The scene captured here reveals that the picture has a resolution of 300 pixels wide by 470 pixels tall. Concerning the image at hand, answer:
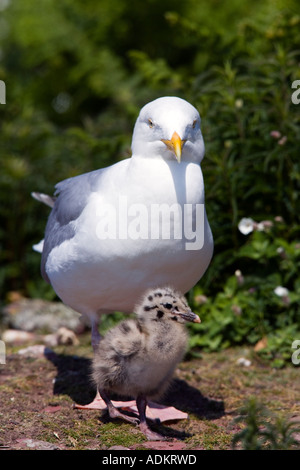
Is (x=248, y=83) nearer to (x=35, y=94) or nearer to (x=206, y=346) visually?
(x=206, y=346)

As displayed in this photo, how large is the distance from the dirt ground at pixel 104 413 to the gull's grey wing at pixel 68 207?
33.7 inches

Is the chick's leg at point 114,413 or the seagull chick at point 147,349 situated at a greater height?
the seagull chick at point 147,349

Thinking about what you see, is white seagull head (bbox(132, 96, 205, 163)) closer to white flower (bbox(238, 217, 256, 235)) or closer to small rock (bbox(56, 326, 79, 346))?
white flower (bbox(238, 217, 256, 235))

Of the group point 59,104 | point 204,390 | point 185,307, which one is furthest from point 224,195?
point 59,104

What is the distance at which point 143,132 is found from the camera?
4191mm

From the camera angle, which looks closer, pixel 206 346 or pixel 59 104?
pixel 206 346

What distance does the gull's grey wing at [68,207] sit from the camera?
440cm

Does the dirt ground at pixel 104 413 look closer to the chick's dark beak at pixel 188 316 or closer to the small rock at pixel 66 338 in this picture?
the small rock at pixel 66 338

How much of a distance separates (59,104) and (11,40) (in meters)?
1.58

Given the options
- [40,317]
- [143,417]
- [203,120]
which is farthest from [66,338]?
[203,120]

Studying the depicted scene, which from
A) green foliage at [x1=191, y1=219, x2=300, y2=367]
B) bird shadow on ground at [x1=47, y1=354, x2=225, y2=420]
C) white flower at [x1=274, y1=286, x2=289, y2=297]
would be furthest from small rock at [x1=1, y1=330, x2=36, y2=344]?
white flower at [x1=274, y1=286, x2=289, y2=297]

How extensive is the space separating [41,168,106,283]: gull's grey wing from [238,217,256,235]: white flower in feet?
5.22

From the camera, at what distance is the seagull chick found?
387 centimetres

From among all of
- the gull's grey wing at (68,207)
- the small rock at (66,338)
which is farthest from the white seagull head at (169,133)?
the small rock at (66,338)
